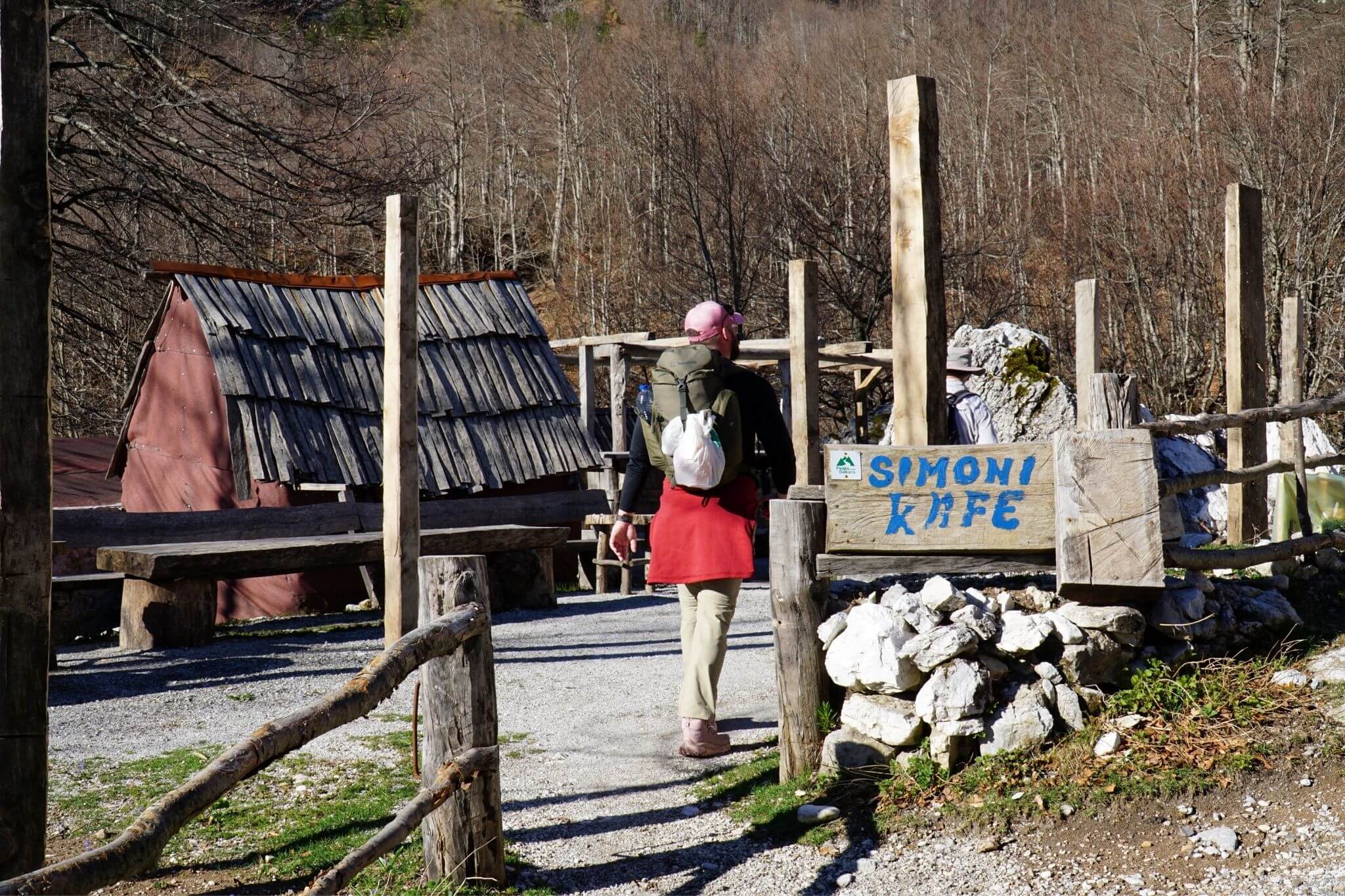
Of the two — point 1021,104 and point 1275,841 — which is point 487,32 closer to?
point 1021,104

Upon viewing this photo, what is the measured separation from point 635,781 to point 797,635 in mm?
984

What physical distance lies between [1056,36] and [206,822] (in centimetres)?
3353

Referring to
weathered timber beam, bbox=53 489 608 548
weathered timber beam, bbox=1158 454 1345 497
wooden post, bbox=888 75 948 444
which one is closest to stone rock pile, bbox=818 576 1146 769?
weathered timber beam, bbox=1158 454 1345 497

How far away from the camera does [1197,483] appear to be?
6086 millimetres

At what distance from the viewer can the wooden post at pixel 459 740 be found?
4094 millimetres

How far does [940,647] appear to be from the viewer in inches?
189

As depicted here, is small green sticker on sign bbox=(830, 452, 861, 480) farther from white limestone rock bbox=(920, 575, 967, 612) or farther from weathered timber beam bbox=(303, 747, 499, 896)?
weathered timber beam bbox=(303, 747, 499, 896)

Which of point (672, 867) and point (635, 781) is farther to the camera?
point (635, 781)

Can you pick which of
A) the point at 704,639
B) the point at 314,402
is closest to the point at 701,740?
the point at 704,639

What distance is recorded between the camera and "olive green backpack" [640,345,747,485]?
17.1ft

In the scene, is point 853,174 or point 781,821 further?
point 853,174

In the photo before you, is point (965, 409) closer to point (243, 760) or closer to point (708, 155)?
point (243, 760)

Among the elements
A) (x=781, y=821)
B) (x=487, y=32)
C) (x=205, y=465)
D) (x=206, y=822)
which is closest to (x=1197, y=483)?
(x=781, y=821)

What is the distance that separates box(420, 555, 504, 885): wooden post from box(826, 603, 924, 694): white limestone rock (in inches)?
59.1
